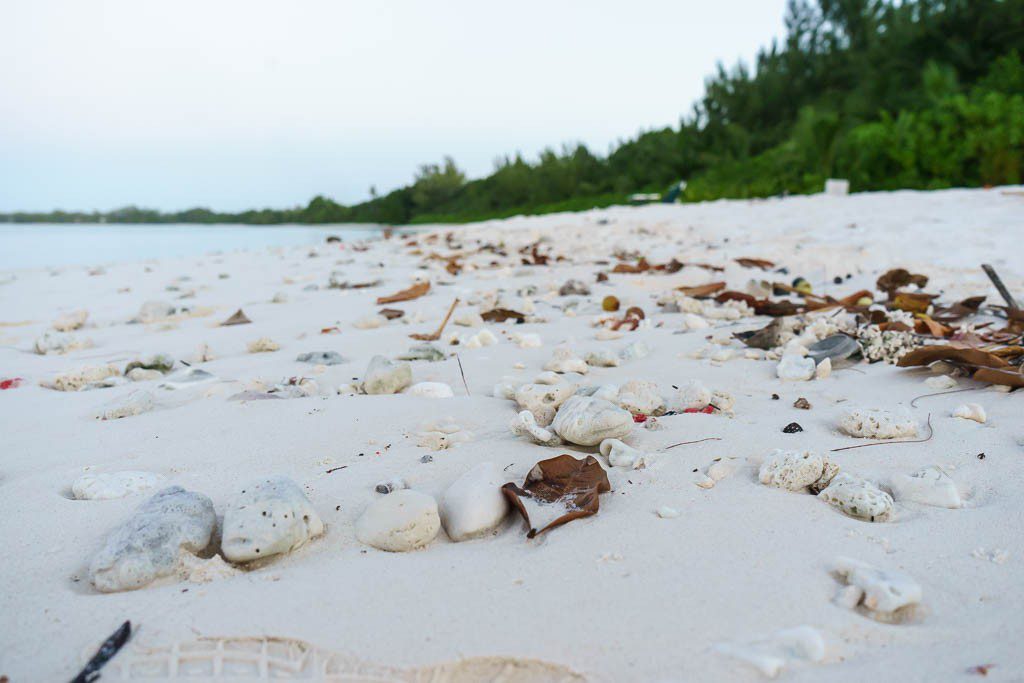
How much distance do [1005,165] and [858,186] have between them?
266 cm

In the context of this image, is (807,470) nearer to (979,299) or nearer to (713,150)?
(979,299)

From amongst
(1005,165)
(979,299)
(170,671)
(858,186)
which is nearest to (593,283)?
(979,299)

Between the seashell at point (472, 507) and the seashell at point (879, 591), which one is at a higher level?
the seashell at point (472, 507)

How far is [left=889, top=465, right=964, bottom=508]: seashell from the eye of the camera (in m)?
1.09

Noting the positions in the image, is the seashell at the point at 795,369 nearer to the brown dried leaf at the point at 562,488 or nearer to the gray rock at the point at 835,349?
the gray rock at the point at 835,349

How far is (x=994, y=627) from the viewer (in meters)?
0.77

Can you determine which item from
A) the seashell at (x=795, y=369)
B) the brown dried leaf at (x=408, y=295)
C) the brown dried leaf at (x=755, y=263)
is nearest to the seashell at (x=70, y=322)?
the brown dried leaf at (x=408, y=295)

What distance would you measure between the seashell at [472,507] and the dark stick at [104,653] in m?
0.46

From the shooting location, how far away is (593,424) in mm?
1347

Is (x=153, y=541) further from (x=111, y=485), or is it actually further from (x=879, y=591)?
(x=879, y=591)

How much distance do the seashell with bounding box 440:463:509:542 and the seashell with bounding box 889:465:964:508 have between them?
0.71 meters

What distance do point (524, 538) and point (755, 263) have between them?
3650mm

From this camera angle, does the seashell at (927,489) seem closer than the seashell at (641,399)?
Yes

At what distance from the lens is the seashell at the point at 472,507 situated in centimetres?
104
